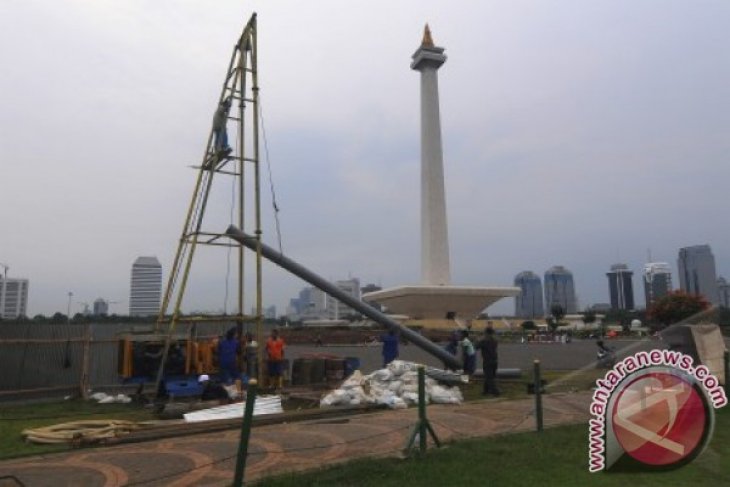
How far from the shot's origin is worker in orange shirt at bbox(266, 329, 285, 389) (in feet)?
52.5

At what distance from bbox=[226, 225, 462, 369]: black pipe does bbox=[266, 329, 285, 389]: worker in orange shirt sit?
107 inches

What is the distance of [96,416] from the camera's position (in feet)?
39.2

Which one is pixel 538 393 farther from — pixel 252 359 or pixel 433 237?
pixel 433 237

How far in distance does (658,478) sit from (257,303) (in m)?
11.7

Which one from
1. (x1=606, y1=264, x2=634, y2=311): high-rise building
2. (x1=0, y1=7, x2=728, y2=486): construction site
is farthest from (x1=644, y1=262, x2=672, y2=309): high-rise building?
(x1=0, y1=7, x2=728, y2=486): construction site

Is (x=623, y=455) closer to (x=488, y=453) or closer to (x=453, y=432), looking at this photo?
(x=488, y=453)

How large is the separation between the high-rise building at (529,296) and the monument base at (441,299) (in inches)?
4206

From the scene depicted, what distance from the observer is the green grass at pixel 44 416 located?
346 inches

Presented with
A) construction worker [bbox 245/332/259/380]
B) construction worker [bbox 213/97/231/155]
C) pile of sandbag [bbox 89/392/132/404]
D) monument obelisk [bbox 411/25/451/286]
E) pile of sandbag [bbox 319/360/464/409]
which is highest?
monument obelisk [bbox 411/25/451/286]

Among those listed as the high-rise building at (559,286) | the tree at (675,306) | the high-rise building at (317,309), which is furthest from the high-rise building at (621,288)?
the tree at (675,306)

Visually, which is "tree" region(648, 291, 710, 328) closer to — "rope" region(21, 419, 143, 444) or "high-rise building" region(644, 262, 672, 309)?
"rope" region(21, 419, 143, 444)

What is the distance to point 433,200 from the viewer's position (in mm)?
57094

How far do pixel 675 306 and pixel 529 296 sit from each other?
455 ft

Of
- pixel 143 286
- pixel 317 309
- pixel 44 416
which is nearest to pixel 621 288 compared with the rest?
pixel 317 309
